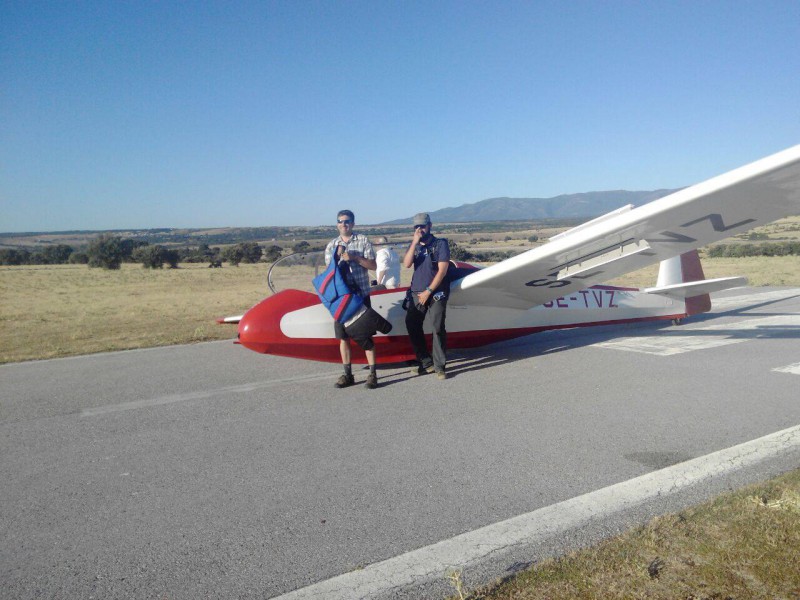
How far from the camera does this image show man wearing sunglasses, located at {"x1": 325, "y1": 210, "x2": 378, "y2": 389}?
639 cm

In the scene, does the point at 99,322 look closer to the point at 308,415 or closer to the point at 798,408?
the point at 308,415

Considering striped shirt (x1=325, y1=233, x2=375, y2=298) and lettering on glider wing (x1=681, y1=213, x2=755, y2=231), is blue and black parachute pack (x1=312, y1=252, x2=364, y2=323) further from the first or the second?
lettering on glider wing (x1=681, y1=213, x2=755, y2=231)

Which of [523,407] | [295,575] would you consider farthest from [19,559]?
[523,407]

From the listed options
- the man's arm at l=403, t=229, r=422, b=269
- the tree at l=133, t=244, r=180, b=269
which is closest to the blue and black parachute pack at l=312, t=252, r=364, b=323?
the man's arm at l=403, t=229, r=422, b=269

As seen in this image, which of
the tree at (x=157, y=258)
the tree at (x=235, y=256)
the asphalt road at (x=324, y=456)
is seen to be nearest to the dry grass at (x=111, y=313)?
the asphalt road at (x=324, y=456)

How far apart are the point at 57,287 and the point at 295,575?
1256 inches

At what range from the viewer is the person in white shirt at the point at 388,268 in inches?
292

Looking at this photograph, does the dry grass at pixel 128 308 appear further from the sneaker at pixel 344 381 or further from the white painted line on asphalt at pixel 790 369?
the white painted line on asphalt at pixel 790 369

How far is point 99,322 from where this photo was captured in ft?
45.6

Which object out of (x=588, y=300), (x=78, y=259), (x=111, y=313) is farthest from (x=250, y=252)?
(x=588, y=300)

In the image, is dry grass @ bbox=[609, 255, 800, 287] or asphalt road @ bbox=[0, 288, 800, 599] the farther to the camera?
dry grass @ bbox=[609, 255, 800, 287]

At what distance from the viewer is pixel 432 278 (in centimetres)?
685

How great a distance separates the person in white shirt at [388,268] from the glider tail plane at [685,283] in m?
4.50

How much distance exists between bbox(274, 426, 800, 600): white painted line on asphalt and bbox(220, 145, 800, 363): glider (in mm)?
2277
